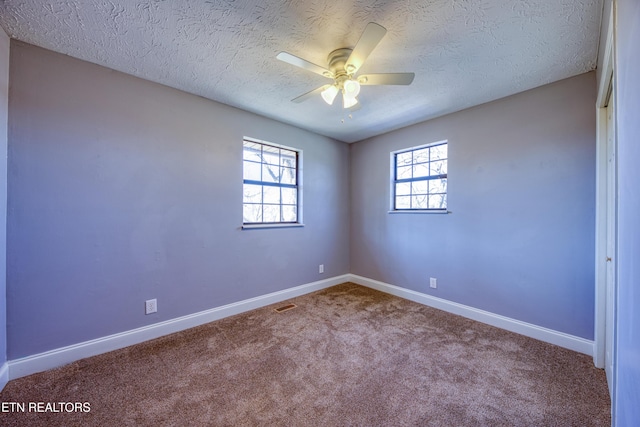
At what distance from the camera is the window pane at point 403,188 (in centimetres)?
355

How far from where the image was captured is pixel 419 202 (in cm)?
341

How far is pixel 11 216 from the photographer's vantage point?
176 centimetres

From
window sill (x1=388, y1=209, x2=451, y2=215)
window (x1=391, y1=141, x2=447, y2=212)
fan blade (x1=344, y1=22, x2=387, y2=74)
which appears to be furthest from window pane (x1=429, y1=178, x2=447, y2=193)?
fan blade (x1=344, y1=22, x2=387, y2=74)

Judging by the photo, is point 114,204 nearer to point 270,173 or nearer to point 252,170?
point 252,170

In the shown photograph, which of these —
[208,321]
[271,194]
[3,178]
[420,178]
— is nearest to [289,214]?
[271,194]

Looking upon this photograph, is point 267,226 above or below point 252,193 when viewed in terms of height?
below

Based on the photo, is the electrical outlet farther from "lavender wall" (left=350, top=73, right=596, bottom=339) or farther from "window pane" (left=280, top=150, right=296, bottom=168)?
"lavender wall" (left=350, top=73, right=596, bottom=339)

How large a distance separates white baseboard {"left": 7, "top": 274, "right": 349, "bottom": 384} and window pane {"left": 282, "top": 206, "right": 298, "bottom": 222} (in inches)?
39.0

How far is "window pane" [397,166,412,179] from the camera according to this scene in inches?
140

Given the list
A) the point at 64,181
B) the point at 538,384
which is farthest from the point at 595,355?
the point at 64,181

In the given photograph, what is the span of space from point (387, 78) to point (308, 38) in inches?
24.1

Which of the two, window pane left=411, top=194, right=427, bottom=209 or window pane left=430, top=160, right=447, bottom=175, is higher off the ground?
window pane left=430, top=160, right=447, bottom=175

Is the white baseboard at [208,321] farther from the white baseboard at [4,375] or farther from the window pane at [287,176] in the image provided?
the window pane at [287,176]

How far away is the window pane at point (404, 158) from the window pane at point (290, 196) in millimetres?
1567
